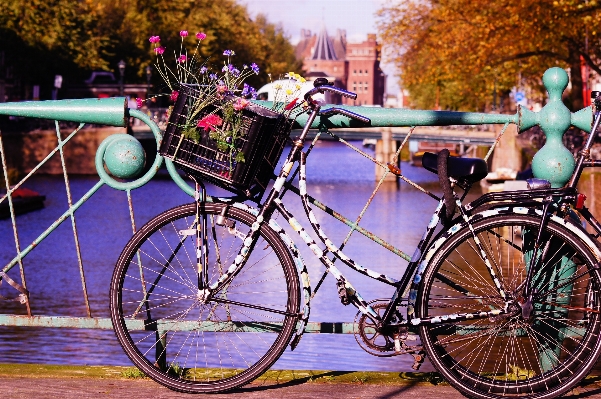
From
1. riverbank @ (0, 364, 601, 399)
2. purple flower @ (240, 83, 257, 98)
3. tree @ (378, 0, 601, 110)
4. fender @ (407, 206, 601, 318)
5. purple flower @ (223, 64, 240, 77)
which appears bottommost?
riverbank @ (0, 364, 601, 399)

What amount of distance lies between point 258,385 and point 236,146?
97cm

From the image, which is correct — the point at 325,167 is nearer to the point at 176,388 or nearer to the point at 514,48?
the point at 514,48

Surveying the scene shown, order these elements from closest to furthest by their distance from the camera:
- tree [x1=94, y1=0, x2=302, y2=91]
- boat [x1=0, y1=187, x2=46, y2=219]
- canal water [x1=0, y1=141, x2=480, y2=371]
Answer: canal water [x1=0, y1=141, x2=480, y2=371], boat [x1=0, y1=187, x2=46, y2=219], tree [x1=94, y1=0, x2=302, y2=91]

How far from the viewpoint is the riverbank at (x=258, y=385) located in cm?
443

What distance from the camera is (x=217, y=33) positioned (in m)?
63.1

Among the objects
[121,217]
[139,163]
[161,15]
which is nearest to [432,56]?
[121,217]

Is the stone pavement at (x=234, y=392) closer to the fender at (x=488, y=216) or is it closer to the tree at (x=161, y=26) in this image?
the fender at (x=488, y=216)

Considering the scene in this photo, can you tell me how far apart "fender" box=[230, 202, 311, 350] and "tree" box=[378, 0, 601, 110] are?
25.5 meters

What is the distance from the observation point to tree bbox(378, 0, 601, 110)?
31.3 m

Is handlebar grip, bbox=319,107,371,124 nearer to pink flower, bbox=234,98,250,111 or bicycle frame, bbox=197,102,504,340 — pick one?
bicycle frame, bbox=197,102,504,340

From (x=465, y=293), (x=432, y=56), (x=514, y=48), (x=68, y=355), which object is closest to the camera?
(x=465, y=293)

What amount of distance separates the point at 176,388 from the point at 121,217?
30.3 m

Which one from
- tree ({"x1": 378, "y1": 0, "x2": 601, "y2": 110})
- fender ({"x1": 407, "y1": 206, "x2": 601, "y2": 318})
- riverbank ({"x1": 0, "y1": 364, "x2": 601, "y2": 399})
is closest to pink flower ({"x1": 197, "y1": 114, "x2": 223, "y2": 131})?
fender ({"x1": 407, "y1": 206, "x2": 601, "y2": 318})

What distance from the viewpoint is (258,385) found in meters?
4.60
